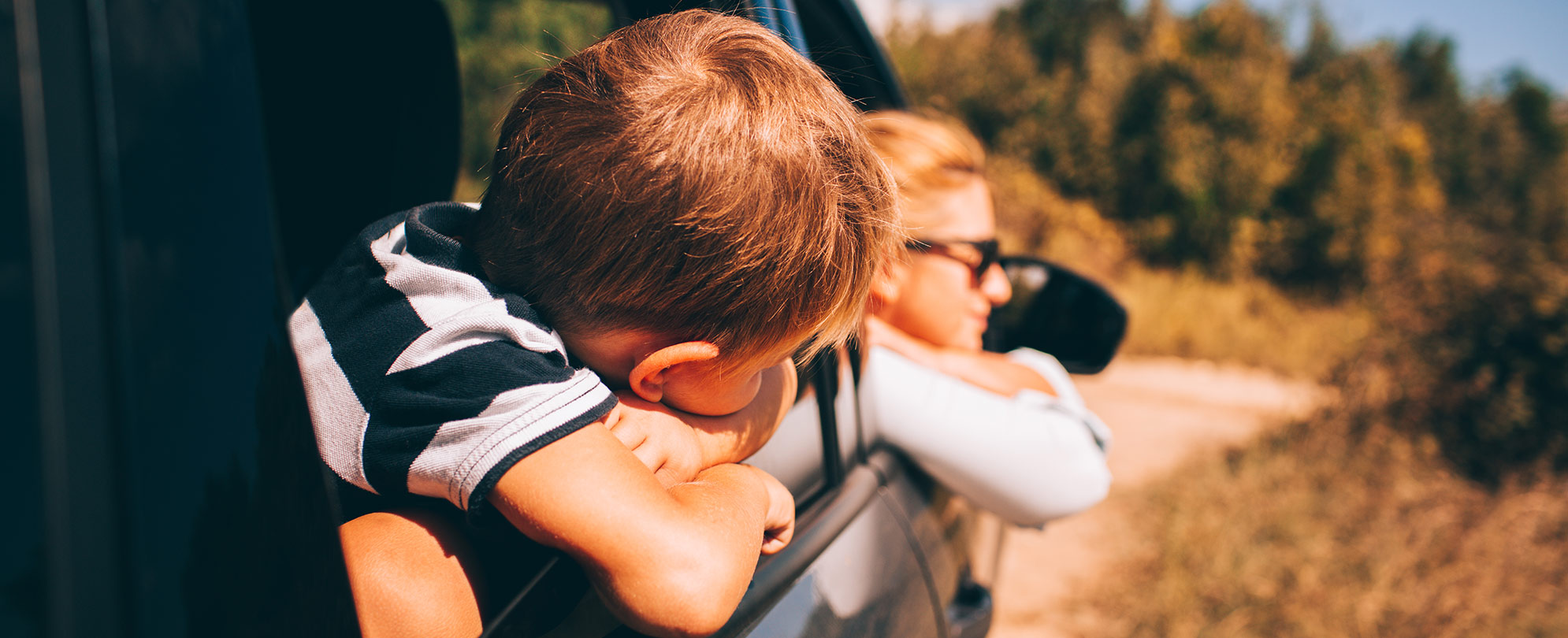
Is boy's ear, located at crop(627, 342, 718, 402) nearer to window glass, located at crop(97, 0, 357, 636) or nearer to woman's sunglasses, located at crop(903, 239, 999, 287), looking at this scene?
window glass, located at crop(97, 0, 357, 636)

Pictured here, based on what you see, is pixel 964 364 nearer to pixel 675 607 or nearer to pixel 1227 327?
pixel 675 607

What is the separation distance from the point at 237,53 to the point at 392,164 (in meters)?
1.13

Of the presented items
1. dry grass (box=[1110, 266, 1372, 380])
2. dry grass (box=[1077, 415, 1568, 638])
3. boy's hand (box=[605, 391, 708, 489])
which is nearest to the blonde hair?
boy's hand (box=[605, 391, 708, 489])

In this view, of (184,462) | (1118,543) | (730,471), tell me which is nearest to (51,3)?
(184,462)

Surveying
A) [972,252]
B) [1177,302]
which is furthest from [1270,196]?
[972,252]

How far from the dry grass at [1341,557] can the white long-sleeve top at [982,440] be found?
6.53 feet

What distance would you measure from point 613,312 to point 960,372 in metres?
1.17

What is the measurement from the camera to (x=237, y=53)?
67 centimetres

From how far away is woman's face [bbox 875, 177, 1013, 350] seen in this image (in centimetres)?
203

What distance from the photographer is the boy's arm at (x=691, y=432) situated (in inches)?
35.3

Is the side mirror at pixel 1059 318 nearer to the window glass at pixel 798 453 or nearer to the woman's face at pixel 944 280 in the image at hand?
the woman's face at pixel 944 280

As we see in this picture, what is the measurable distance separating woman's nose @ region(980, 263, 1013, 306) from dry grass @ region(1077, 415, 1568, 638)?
1810 mm

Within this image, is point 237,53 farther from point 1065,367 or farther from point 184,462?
point 1065,367

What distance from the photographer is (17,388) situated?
48 centimetres
